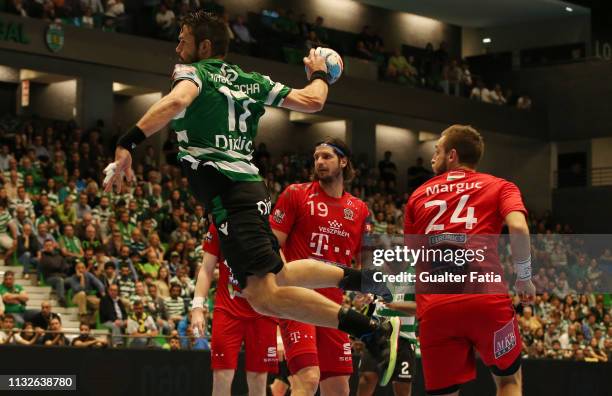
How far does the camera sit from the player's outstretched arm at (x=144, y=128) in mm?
6574

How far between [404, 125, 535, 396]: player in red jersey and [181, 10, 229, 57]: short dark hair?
1861 mm

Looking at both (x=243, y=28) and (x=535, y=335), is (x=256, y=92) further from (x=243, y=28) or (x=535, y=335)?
(x=243, y=28)

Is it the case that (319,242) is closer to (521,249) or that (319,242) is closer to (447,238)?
(447,238)

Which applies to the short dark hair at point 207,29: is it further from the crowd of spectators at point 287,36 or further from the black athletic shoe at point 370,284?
the crowd of spectators at point 287,36

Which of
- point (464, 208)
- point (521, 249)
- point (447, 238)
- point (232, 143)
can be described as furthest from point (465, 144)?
point (232, 143)

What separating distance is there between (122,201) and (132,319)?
414 cm

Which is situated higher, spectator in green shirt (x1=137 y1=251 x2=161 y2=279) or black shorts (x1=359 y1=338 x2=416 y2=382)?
spectator in green shirt (x1=137 y1=251 x2=161 y2=279)

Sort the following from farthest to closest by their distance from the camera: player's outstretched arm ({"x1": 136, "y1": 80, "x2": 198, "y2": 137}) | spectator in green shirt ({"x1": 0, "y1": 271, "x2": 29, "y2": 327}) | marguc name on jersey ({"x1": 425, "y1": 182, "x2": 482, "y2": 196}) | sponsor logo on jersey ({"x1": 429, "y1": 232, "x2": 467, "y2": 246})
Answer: spectator in green shirt ({"x1": 0, "y1": 271, "x2": 29, "y2": 327}) < marguc name on jersey ({"x1": 425, "y1": 182, "x2": 482, "y2": 196}) < sponsor logo on jersey ({"x1": 429, "y1": 232, "x2": 467, "y2": 246}) < player's outstretched arm ({"x1": 136, "y1": 80, "x2": 198, "y2": 137})

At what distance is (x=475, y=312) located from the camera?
7.41m

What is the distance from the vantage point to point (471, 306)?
24.3ft

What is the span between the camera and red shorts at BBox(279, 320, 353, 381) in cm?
900

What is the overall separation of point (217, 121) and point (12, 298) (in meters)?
10.1

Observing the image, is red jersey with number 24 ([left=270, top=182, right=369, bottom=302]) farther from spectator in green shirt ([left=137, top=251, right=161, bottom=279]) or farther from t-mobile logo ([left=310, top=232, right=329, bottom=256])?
spectator in green shirt ([left=137, top=251, right=161, bottom=279])

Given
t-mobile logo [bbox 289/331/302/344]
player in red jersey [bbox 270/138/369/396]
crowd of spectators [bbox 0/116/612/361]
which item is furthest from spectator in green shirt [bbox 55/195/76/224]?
t-mobile logo [bbox 289/331/302/344]
